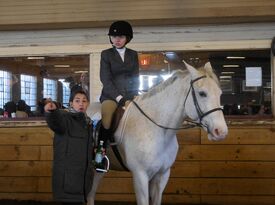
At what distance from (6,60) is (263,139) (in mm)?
3564

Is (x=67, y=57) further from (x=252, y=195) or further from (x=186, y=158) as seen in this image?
(x=252, y=195)

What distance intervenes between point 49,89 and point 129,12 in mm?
1588

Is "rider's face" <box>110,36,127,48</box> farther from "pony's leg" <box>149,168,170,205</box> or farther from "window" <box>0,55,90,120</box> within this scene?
"window" <box>0,55,90,120</box>

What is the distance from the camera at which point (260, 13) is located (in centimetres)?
557

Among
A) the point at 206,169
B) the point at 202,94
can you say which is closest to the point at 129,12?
the point at 206,169

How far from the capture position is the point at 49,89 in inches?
254

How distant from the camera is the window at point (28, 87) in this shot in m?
6.44

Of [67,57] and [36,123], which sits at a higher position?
[67,57]

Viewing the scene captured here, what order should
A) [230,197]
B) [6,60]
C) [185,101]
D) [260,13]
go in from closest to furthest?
[185,101]
[260,13]
[230,197]
[6,60]

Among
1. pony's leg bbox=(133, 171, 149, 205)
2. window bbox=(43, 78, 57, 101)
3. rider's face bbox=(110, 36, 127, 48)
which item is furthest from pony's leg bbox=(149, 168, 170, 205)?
window bbox=(43, 78, 57, 101)

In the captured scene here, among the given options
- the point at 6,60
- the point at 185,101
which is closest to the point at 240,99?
the point at 185,101

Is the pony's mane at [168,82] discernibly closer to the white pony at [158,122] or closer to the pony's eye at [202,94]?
the white pony at [158,122]

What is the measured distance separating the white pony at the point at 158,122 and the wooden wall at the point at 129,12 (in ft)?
6.12

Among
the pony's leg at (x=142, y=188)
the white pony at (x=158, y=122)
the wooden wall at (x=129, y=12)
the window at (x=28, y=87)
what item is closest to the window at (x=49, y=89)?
the window at (x=28, y=87)
